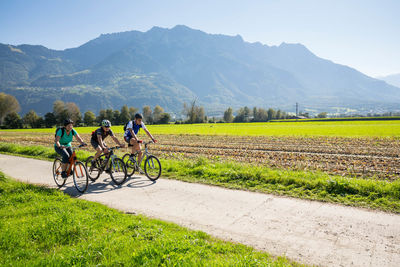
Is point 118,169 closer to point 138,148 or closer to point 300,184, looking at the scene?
point 138,148

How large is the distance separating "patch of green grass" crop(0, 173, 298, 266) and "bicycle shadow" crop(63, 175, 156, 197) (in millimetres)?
2254

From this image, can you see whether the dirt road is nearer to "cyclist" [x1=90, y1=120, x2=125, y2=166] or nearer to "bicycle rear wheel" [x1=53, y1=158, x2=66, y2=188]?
"bicycle rear wheel" [x1=53, y1=158, x2=66, y2=188]

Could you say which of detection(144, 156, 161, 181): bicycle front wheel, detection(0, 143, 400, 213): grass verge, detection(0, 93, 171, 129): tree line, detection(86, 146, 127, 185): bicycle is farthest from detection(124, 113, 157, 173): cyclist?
detection(0, 93, 171, 129): tree line

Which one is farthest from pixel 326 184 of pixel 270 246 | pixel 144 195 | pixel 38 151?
pixel 38 151

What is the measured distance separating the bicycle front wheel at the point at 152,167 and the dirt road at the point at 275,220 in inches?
32.5

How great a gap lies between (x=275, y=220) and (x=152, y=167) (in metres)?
6.13

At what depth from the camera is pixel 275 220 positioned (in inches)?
244

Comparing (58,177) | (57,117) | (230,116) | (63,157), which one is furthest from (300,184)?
(230,116)

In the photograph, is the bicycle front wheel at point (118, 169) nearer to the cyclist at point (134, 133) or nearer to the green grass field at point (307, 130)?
the cyclist at point (134, 133)

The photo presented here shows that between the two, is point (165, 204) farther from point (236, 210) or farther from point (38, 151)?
point (38, 151)

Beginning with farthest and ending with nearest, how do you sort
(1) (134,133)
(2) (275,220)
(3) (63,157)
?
1. (1) (134,133)
2. (3) (63,157)
3. (2) (275,220)

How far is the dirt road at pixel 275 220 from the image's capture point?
185 inches

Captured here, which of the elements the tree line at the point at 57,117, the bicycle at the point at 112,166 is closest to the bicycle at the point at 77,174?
the bicycle at the point at 112,166

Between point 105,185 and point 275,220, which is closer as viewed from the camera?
point 275,220
